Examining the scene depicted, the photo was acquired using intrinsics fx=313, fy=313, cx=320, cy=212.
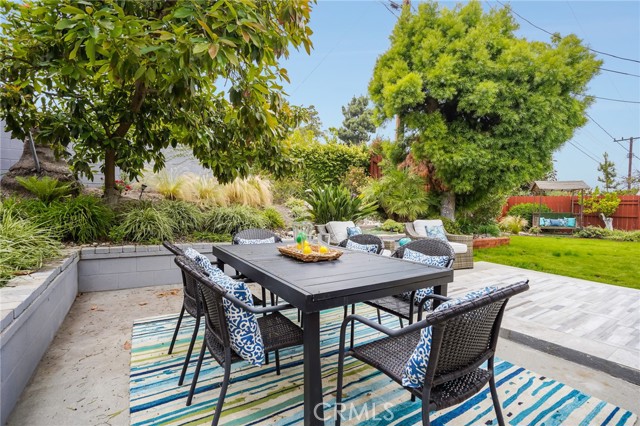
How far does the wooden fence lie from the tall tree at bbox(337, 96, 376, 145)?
12065 mm

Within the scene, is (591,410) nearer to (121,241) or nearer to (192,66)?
(192,66)

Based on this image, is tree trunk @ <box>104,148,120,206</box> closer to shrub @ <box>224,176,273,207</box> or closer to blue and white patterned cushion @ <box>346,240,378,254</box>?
shrub @ <box>224,176,273,207</box>

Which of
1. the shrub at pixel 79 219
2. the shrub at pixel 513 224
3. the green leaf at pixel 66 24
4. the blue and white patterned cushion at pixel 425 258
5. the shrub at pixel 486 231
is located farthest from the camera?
the shrub at pixel 513 224

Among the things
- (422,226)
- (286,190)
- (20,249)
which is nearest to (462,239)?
(422,226)

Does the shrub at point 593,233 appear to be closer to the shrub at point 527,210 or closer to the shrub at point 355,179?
the shrub at point 527,210

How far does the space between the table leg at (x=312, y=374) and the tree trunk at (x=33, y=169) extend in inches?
205

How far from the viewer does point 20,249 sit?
262 cm

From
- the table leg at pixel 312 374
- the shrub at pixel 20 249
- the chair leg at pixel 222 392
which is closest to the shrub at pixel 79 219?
the shrub at pixel 20 249

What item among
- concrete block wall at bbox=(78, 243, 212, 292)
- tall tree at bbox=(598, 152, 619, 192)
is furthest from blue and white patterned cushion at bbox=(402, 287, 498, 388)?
tall tree at bbox=(598, 152, 619, 192)

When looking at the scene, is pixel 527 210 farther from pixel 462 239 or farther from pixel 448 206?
pixel 462 239

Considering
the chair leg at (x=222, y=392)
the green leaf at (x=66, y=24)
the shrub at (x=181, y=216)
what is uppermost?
the green leaf at (x=66, y=24)

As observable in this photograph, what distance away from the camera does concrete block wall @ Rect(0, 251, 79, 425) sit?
5.28 feet

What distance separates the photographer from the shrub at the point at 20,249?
7.57ft

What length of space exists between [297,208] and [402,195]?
2524 millimetres
